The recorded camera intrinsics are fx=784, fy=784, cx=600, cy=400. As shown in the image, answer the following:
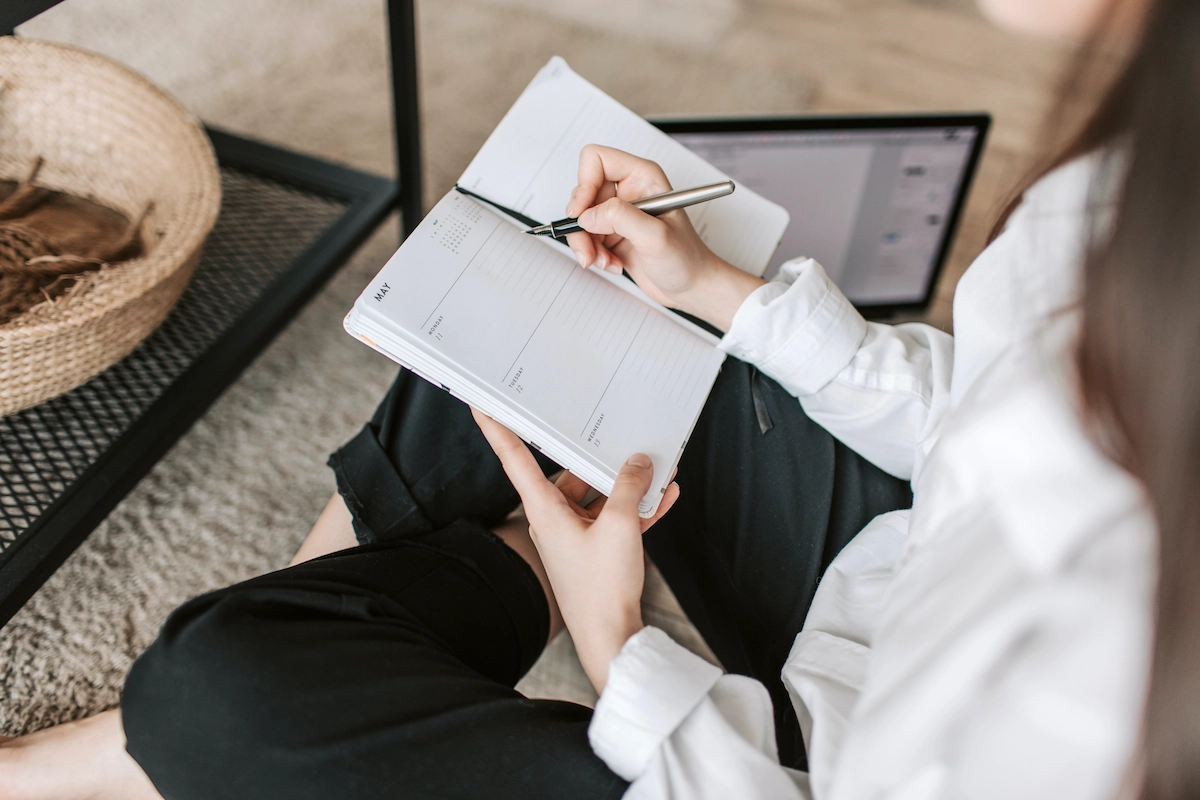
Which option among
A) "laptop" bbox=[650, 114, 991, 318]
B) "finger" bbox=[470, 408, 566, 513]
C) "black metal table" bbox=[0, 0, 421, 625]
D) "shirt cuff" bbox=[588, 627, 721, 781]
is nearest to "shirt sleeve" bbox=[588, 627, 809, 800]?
"shirt cuff" bbox=[588, 627, 721, 781]

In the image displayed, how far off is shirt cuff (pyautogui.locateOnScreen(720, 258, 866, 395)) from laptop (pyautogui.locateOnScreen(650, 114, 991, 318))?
0.36 m

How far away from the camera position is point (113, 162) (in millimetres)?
799

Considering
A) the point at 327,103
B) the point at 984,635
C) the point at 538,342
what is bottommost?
the point at 327,103

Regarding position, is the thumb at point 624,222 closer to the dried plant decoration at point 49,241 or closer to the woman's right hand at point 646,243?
the woman's right hand at point 646,243

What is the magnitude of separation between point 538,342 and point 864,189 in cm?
65

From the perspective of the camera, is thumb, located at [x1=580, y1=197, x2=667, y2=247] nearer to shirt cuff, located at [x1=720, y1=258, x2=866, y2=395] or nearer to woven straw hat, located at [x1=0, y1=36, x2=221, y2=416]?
shirt cuff, located at [x1=720, y1=258, x2=866, y2=395]

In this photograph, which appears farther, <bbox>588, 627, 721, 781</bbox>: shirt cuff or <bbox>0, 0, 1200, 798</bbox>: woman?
<bbox>588, 627, 721, 781</bbox>: shirt cuff

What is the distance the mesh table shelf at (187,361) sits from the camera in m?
0.65

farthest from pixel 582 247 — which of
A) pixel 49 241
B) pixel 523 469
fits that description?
pixel 49 241

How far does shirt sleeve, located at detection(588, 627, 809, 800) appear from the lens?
1.33 ft

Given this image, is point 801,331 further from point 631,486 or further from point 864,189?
point 864,189

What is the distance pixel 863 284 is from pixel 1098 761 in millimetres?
895

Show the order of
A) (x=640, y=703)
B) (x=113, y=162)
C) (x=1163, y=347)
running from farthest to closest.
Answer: (x=113, y=162), (x=640, y=703), (x=1163, y=347)

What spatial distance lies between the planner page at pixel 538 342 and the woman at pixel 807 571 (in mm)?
28
